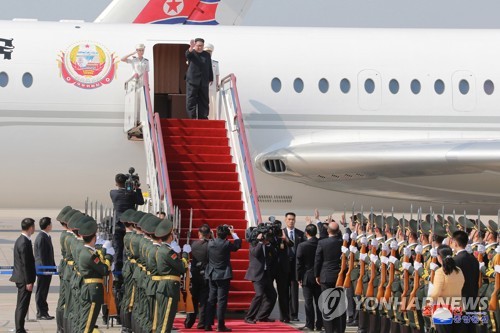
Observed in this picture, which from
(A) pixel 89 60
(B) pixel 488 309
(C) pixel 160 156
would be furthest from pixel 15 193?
(B) pixel 488 309

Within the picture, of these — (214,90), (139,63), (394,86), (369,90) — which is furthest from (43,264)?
(394,86)

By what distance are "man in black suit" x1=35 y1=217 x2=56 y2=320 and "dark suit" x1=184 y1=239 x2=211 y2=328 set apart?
2.33 metres

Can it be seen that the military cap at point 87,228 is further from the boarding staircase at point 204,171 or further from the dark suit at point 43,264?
the dark suit at point 43,264

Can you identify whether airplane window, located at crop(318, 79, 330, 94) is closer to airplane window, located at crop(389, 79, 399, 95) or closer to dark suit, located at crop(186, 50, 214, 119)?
airplane window, located at crop(389, 79, 399, 95)

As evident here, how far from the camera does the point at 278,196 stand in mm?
22141

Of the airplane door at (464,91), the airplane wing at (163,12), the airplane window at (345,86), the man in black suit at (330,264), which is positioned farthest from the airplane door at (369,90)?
the airplane wing at (163,12)

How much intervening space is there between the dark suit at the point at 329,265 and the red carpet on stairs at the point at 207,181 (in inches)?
75.5

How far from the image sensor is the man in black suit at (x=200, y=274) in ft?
53.2

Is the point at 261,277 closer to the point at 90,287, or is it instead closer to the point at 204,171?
the point at 204,171

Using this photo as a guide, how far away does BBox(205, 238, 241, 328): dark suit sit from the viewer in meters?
15.8

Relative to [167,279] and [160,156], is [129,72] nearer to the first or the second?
[160,156]

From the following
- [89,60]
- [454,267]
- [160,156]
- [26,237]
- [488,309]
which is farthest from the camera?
[89,60]

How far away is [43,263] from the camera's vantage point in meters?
17.5

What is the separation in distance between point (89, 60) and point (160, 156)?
3890 mm
